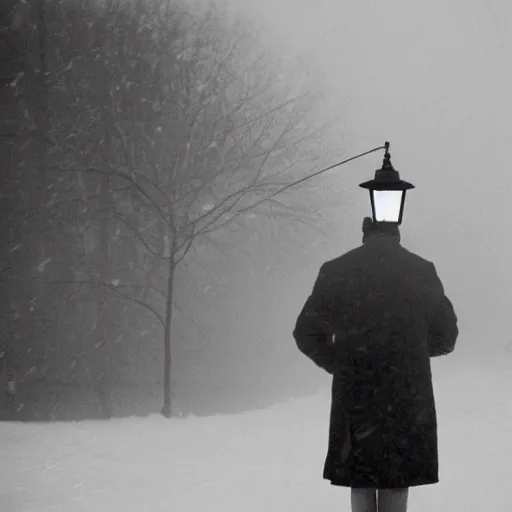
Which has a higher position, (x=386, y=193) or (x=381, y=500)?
(x=386, y=193)

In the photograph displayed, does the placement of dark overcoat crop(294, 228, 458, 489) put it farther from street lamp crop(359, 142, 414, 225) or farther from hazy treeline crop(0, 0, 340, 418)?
hazy treeline crop(0, 0, 340, 418)

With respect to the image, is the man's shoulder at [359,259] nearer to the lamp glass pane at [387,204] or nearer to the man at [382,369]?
the man at [382,369]

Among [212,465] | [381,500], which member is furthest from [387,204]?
[212,465]

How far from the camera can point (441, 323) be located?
337 centimetres

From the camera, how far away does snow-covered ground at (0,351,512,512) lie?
5617 mm

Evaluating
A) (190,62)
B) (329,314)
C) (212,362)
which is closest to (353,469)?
(329,314)

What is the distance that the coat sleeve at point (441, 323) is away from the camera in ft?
11.1

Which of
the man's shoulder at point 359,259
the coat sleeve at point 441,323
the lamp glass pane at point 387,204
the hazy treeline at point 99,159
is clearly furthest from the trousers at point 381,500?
the hazy treeline at point 99,159

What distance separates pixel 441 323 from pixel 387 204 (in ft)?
3.29

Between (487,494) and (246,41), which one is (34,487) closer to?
(487,494)

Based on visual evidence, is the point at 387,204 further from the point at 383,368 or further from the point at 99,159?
the point at 99,159

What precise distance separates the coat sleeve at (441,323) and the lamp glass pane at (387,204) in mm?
711

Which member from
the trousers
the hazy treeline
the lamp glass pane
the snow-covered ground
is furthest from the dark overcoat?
the hazy treeline

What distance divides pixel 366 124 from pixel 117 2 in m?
20.3
